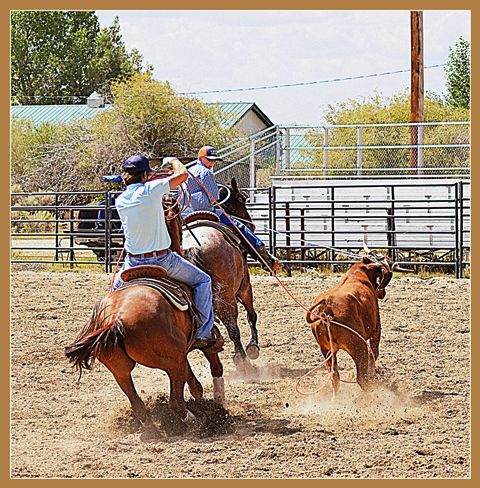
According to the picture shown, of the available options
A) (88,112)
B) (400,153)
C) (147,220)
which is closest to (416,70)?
(400,153)

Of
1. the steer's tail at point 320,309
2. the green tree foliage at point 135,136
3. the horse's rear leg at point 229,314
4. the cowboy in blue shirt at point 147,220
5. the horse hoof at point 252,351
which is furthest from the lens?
the green tree foliage at point 135,136

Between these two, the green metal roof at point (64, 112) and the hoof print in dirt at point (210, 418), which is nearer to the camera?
the hoof print in dirt at point (210, 418)

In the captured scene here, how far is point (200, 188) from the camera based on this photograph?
7.77 meters

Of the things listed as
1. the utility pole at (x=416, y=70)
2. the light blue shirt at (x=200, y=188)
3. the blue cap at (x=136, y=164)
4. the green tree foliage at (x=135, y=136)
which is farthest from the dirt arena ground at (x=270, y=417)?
the green tree foliage at (x=135, y=136)

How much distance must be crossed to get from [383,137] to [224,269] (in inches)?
686

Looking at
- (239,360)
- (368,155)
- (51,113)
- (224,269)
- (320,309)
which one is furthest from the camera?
(51,113)

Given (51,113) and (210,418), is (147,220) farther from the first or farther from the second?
(51,113)

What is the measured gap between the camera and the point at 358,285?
664 cm

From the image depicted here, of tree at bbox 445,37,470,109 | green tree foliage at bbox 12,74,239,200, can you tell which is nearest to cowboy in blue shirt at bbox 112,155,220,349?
green tree foliage at bbox 12,74,239,200

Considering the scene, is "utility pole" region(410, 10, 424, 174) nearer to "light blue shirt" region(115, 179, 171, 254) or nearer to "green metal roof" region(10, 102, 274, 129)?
"light blue shirt" region(115, 179, 171, 254)

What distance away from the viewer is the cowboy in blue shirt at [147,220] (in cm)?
569

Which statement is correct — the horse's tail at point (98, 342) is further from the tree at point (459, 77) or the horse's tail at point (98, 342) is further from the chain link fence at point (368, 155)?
the tree at point (459, 77)

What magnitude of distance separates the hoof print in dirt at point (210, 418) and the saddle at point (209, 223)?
5.67 feet

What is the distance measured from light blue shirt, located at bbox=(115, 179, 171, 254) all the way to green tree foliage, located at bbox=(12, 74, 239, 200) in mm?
22710
